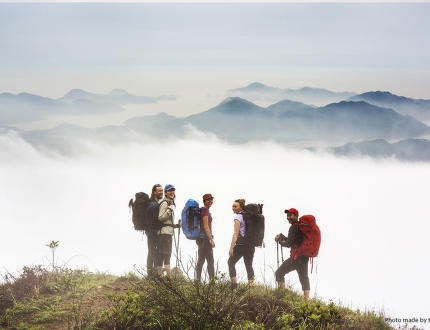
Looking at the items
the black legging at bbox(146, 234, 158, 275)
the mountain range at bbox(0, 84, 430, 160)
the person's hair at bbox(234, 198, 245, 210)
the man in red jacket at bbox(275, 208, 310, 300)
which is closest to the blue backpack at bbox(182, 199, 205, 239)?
the person's hair at bbox(234, 198, 245, 210)

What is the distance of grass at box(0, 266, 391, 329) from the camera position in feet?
30.0

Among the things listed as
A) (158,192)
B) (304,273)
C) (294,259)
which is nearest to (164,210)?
(158,192)

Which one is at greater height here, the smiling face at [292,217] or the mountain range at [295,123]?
the mountain range at [295,123]

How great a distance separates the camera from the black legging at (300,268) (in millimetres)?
10898

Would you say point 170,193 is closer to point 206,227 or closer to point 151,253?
point 206,227

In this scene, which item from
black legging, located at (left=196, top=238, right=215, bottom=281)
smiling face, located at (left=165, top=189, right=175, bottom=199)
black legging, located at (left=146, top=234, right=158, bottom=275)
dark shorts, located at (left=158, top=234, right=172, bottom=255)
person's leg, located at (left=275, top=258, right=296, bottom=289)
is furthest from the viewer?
black legging, located at (left=146, top=234, right=158, bottom=275)

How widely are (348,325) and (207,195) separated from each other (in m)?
3.87

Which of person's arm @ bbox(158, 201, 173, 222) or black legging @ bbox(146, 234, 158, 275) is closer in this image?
person's arm @ bbox(158, 201, 173, 222)

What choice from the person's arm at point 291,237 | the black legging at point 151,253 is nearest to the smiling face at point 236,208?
the person's arm at point 291,237

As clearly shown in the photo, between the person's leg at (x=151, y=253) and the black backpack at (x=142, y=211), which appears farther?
the person's leg at (x=151, y=253)

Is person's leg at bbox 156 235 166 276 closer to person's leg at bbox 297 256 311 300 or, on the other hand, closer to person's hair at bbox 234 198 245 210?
person's hair at bbox 234 198 245 210

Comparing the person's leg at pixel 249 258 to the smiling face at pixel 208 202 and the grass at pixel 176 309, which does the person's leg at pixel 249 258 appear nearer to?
the grass at pixel 176 309

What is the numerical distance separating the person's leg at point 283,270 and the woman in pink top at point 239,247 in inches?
23.5

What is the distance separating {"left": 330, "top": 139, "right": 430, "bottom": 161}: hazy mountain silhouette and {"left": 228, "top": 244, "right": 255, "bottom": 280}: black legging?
41.9 meters
